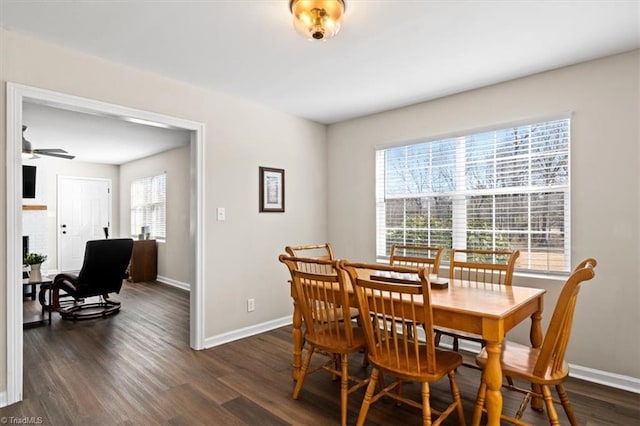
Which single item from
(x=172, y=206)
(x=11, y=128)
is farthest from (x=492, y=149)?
(x=172, y=206)

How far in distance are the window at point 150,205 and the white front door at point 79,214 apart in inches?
33.1

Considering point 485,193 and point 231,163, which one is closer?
point 485,193

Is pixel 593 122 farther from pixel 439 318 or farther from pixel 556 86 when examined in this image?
pixel 439 318

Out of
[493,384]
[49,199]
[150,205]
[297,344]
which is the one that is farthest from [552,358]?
[49,199]

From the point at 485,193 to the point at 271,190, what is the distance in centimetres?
217

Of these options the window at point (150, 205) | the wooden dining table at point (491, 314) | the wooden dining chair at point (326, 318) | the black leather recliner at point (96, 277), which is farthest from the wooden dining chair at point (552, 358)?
the window at point (150, 205)

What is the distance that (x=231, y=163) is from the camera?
11.7ft

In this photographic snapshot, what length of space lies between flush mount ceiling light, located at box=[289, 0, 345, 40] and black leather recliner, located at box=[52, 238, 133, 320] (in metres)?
3.59

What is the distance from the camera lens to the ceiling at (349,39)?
6.72 ft

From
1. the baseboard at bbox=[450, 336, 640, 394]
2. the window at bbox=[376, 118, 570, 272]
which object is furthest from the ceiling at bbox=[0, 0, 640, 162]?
the baseboard at bbox=[450, 336, 640, 394]

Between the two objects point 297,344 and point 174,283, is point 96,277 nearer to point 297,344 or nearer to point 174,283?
point 174,283

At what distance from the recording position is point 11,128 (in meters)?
2.29

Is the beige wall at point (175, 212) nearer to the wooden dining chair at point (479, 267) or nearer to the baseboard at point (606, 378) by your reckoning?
the wooden dining chair at point (479, 267)

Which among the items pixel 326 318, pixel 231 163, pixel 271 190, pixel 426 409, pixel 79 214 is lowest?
pixel 426 409
